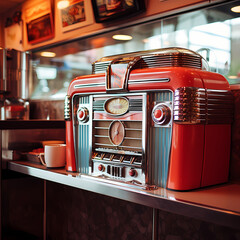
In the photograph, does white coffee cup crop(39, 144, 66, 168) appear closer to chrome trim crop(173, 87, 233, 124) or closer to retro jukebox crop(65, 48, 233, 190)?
retro jukebox crop(65, 48, 233, 190)

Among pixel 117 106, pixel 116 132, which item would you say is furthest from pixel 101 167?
pixel 117 106

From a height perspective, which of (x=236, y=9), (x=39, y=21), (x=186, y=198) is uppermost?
(x=39, y=21)

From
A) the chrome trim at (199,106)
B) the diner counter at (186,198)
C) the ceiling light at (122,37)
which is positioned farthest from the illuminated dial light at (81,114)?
the ceiling light at (122,37)

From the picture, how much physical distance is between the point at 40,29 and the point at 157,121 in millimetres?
2063

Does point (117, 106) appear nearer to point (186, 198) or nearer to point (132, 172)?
point (132, 172)

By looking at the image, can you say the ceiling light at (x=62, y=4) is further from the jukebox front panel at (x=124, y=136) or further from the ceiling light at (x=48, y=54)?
the jukebox front panel at (x=124, y=136)

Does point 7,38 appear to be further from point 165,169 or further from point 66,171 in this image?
point 165,169

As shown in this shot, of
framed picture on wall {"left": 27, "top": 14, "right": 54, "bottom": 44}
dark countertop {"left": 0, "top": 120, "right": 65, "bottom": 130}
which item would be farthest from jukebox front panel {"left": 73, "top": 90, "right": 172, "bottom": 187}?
framed picture on wall {"left": 27, "top": 14, "right": 54, "bottom": 44}

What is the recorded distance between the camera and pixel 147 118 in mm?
1249

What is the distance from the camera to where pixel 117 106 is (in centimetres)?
138

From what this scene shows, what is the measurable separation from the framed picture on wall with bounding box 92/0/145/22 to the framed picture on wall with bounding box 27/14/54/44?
699 mm

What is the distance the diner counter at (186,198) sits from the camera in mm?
937

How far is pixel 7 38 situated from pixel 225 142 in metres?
2.87

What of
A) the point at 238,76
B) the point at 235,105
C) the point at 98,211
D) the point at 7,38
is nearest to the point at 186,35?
the point at 238,76
